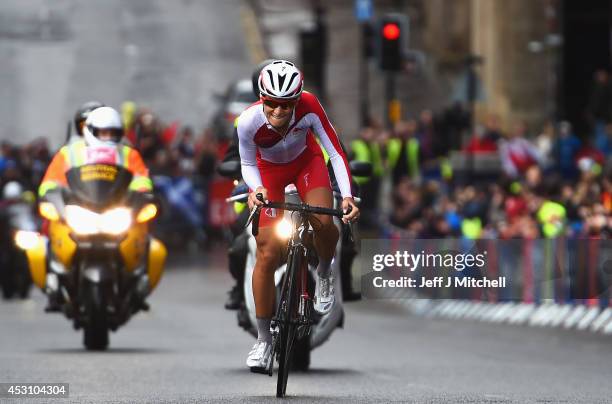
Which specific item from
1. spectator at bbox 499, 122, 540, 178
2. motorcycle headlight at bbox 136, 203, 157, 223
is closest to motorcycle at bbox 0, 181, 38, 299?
spectator at bbox 499, 122, 540, 178

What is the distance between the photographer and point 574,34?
4069 cm

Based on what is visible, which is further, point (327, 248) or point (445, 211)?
point (445, 211)

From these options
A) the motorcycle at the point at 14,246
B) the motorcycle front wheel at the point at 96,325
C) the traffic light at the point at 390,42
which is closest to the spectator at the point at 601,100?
the traffic light at the point at 390,42

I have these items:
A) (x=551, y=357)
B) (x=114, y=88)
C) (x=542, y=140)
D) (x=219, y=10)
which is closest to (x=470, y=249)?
(x=551, y=357)

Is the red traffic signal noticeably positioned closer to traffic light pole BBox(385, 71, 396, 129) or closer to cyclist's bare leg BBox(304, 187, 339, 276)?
traffic light pole BBox(385, 71, 396, 129)

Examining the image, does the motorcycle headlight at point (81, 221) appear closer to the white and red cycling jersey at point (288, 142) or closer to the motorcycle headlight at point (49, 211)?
the motorcycle headlight at point (49, 211)

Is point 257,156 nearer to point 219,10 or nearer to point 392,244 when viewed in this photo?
point 392,244

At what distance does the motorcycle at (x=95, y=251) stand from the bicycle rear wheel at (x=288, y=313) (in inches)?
Result: 172

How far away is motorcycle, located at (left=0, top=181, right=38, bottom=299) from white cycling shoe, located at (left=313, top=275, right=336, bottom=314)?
14.4 meters

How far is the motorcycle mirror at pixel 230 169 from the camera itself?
14.4 meters

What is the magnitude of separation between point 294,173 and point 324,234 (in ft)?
1.41

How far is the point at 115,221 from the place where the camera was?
56.1 ft

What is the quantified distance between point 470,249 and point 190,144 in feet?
91.7

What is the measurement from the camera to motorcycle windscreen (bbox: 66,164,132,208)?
17031 mm
